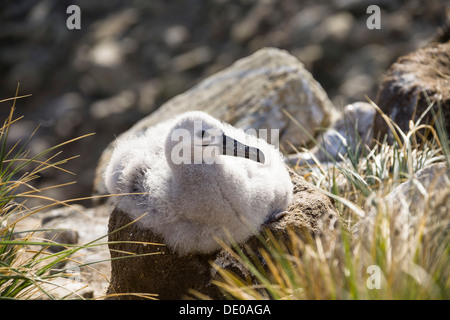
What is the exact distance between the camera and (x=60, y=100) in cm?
1462

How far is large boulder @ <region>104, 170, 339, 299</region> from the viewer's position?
355 cm

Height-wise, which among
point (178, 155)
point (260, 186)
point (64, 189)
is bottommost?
point (64, 189)

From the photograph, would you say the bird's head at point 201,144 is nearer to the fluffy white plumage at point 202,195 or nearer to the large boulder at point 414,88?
the fluffy white plumage at point 202,195

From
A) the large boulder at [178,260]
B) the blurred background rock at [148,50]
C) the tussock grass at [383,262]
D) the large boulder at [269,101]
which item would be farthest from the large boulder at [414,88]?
the blurred background rock at [148,50]

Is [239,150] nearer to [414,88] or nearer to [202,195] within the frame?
[202,195]

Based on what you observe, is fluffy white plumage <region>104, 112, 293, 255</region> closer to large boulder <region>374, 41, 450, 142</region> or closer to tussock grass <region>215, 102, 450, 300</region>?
tussock grass <region>215, 102, 450, 300</region>

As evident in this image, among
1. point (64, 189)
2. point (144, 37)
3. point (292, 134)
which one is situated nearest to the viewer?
point (292, 134)

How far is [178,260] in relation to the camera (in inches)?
142

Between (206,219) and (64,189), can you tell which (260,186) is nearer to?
(206,219)

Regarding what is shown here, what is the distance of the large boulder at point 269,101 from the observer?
670 cm

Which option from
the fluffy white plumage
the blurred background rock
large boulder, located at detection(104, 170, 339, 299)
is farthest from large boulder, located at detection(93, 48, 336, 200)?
the blurred background rock
